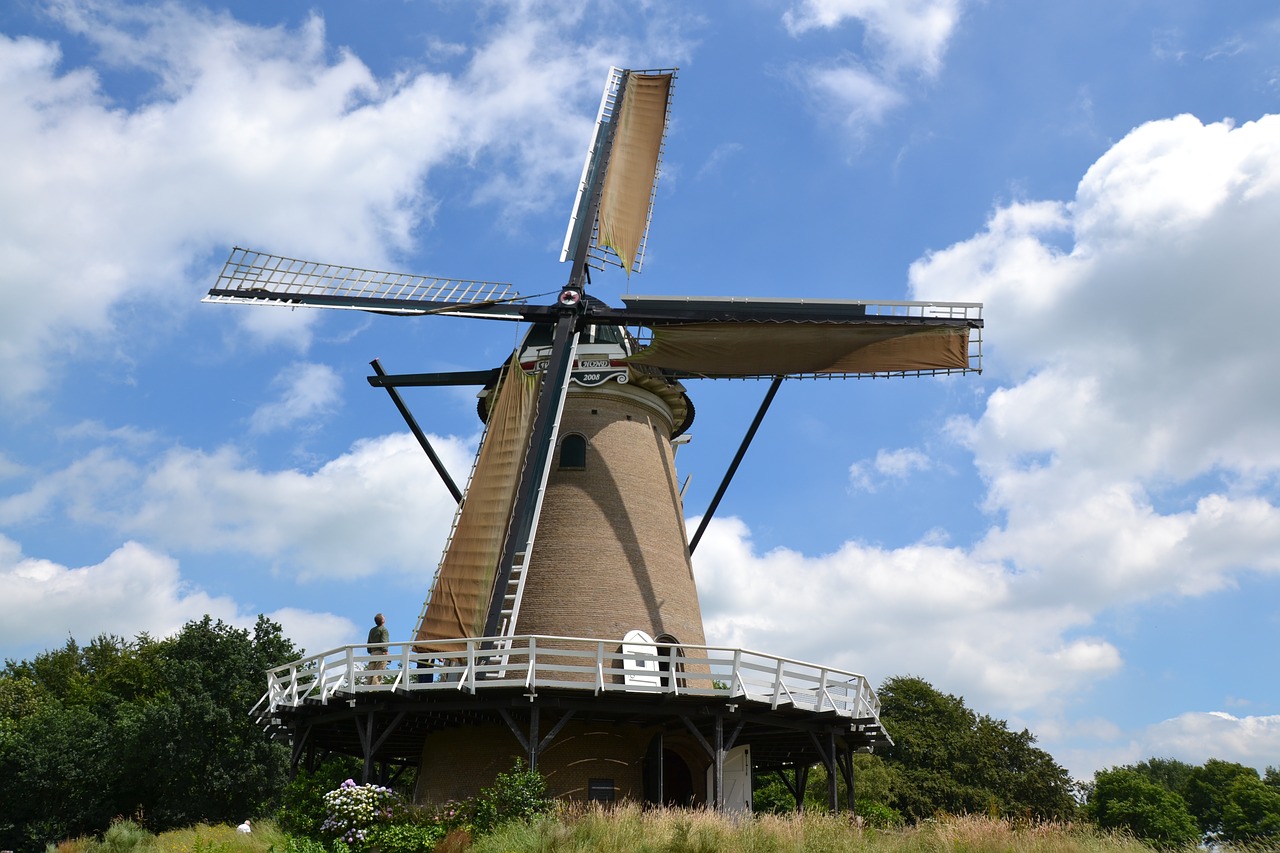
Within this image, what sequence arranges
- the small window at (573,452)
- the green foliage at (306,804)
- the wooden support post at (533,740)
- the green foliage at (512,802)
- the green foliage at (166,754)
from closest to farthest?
the green foliage at (512,802) < the wooden support post at (533,740) < the green foliage at (306,804) < the small window at (573,452) < the green foliage at (166,754)

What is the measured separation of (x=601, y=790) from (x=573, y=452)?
6456 millimetres

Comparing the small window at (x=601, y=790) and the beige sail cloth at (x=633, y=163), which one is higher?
the beige sail cloth at (x=633, y=163)

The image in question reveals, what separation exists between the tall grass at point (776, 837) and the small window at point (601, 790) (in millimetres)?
3452

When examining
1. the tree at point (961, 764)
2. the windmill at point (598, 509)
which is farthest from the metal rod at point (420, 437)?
the tree at point (961, 764)

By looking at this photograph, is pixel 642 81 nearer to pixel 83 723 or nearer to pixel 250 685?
pixel 250 685

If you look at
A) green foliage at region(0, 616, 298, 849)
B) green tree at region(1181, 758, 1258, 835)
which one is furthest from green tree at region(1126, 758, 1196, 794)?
green foliage at region(0, 616, 298, 849)

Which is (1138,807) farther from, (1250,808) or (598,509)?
(598,509)

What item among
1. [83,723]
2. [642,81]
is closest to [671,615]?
[642,81]

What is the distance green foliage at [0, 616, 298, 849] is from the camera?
3238 centimetres

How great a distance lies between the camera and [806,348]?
68.7ft

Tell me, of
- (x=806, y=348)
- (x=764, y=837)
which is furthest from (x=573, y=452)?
(x=764, y=837)

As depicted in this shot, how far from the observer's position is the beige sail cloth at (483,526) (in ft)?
59.8

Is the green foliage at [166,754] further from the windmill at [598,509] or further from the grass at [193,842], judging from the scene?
the windmill at [598,509]

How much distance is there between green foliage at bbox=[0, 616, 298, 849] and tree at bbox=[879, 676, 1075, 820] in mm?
23425
